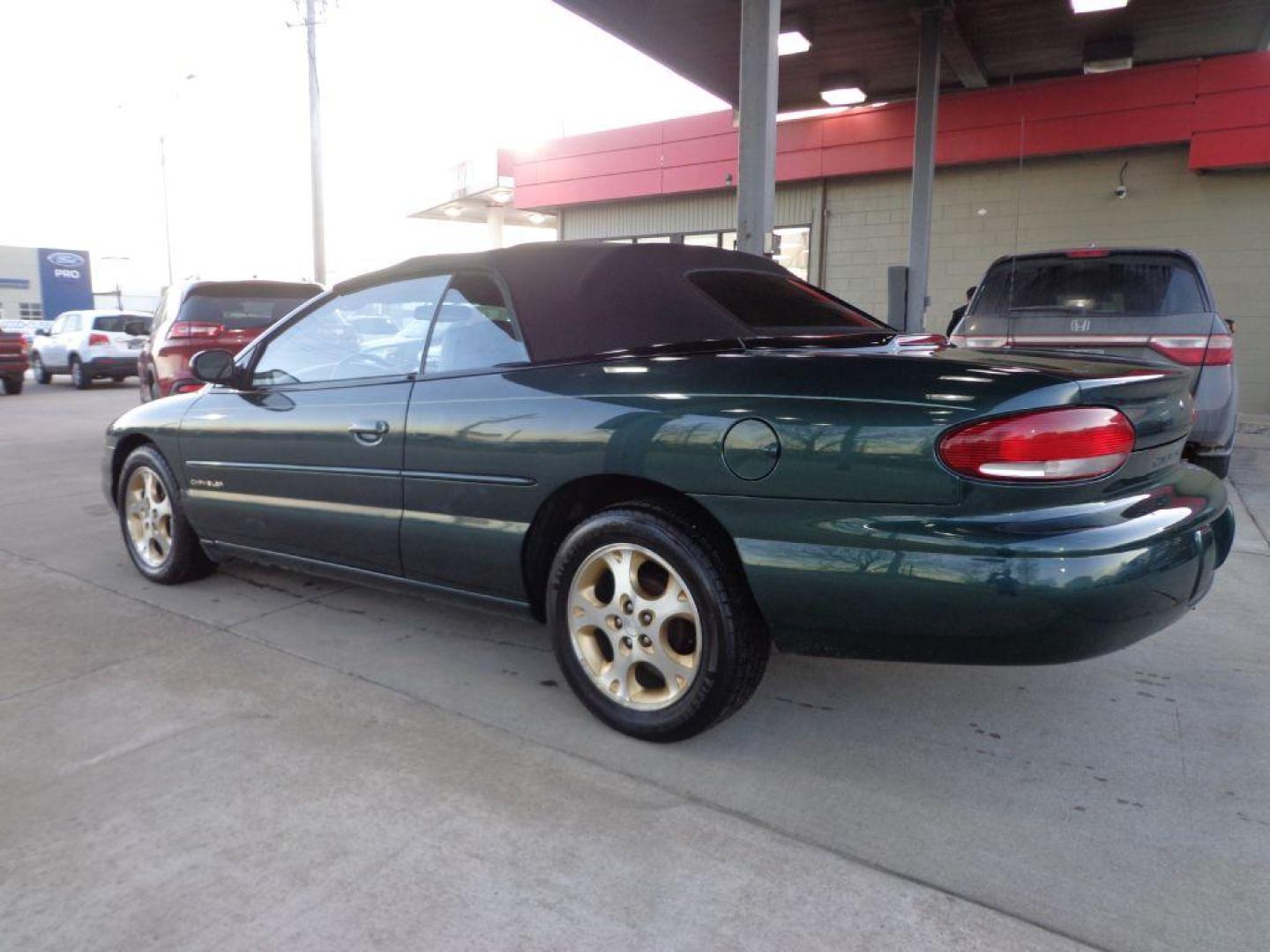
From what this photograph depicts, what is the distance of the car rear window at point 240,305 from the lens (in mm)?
8969

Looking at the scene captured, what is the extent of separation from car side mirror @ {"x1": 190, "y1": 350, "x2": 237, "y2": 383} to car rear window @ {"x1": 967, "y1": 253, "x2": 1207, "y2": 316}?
4701 millimetres

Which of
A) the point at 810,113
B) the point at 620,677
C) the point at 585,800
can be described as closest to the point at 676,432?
the point at 620,677

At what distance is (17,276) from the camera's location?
60.1m

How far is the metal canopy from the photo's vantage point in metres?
9.98

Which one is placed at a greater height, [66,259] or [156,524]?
[66,259]

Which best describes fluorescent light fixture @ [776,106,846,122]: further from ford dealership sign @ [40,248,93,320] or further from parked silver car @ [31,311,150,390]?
ford dealership sign @ [40,248,93,320]

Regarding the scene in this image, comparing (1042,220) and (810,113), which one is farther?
(810,113)

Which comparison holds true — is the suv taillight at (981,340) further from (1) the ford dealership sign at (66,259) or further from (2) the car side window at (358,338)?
(1) the ford dealership sign at (66,259)

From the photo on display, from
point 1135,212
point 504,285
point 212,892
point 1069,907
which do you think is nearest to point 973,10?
point 1135,212

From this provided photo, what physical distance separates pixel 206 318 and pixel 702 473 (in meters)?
7.96

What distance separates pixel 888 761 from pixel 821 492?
36.4 inches

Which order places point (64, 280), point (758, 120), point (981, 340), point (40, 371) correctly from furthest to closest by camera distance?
point (64, 280) → point (40, 371) → point (758, 120) → point (981, 340)

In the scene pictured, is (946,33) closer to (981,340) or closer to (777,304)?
(981,340)

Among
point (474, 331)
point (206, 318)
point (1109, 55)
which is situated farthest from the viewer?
point (1109, 55)
